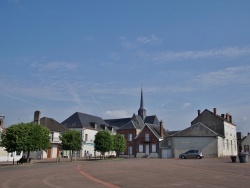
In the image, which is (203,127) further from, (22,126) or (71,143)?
(22,126)

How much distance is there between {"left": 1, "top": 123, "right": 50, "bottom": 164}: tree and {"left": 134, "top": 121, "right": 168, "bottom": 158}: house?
34.0 meters

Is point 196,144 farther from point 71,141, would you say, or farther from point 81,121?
point 81,121

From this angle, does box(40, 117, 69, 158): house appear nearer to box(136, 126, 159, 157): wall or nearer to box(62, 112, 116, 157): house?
box(62, 112, 116, 157): house

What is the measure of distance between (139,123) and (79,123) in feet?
65.8

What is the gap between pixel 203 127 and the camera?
54.7 meters

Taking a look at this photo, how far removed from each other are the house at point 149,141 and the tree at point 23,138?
112 ft

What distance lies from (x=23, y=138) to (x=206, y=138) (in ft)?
107

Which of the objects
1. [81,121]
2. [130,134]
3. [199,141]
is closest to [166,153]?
[199,141]

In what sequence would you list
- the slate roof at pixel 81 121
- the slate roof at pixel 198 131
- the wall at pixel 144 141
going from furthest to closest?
the slate roof at pixel 81 121 → the wall at pixel 144 141 → the slate roof at pixel 198 131

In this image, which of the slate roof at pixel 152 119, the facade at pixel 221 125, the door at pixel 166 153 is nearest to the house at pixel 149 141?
the door at pixel 166 153

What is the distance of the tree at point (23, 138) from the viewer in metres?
35.1

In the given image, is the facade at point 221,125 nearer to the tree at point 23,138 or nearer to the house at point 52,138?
the house at point 52,138

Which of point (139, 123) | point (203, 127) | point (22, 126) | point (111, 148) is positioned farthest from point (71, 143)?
point (139, 123)

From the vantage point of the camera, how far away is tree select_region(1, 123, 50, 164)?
1382 inches
